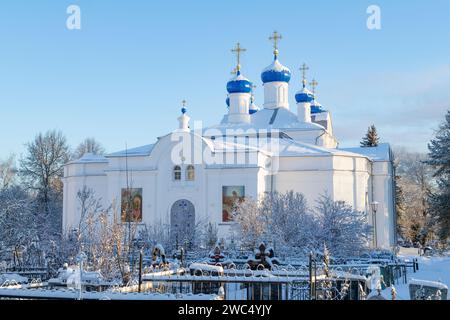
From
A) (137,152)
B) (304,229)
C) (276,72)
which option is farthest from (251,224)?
(276,72)

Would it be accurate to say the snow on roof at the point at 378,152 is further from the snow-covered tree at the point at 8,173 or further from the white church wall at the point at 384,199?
the snow-covered tree at the point at 8,173

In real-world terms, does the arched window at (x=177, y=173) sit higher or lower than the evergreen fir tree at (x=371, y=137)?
lower

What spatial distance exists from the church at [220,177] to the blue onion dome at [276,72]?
4.38m

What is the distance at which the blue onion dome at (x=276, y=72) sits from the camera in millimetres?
36062

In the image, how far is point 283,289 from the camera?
1089 cm

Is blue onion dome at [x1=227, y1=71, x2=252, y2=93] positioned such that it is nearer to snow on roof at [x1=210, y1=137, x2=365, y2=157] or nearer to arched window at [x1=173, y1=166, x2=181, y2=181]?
snow on roof at [x1=210, y1=137, x2=365, y2=157]

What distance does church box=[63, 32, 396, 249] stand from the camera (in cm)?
2755

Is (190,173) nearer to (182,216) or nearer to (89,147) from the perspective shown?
(182,216)

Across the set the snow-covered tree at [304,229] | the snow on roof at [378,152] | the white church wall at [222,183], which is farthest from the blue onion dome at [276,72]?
the snow-covered tree at [304,229]

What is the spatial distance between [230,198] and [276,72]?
12.2 meters

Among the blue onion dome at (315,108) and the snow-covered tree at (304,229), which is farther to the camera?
the blue onion dome at (315,108)

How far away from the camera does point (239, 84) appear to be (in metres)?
35.5

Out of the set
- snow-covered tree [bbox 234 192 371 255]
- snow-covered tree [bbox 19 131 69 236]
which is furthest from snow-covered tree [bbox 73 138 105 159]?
snow-covered tree [bbox 234 192 371 255]

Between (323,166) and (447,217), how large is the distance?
295 inches
